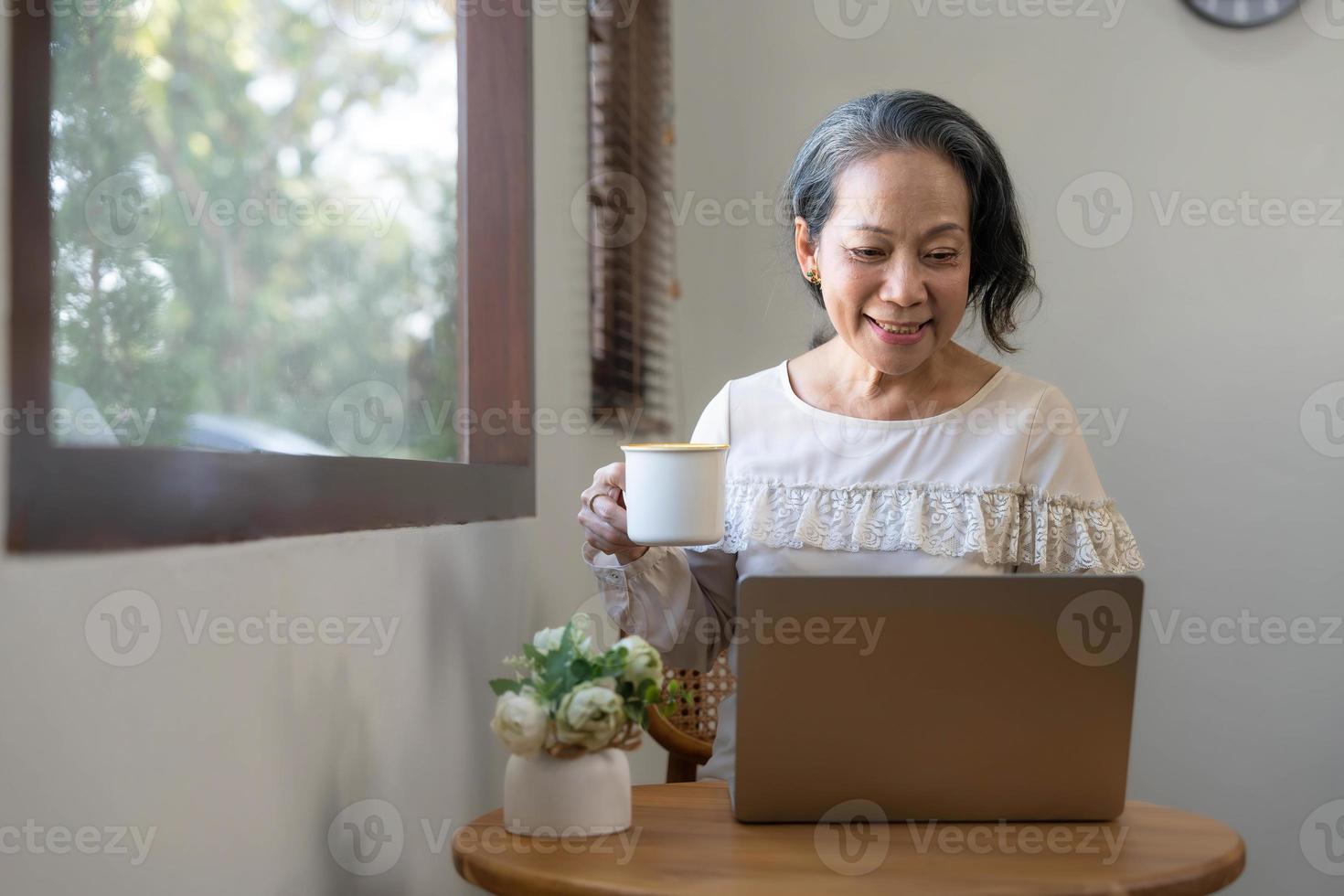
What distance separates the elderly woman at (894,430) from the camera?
144cm

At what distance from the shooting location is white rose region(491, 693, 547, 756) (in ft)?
3.34

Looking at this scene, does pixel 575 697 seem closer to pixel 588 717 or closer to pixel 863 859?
pixel 588 717

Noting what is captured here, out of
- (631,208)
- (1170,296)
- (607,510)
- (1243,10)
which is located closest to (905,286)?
(607,510)

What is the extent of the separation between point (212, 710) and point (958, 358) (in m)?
1.11

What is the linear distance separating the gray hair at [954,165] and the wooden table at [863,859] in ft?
2.43

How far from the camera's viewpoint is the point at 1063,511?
4.99 feet

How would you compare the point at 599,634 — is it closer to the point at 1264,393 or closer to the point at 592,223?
the point at 592,223

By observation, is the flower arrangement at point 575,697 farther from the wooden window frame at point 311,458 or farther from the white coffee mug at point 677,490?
the wooden window frame at point 311,458

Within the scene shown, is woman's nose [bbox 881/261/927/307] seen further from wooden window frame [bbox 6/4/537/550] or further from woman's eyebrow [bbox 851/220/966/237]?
wooden window frame [bbox 6/4/537/550]

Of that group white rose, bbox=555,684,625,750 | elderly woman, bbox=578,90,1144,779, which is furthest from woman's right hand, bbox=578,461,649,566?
white rose, bbox=555,684,625,750

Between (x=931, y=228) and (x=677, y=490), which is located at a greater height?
(x=931, y=228)

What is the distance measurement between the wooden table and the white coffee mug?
263 millimetres

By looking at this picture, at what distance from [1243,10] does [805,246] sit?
1.59 meters

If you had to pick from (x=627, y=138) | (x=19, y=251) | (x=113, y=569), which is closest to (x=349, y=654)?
(x=113, y=569)
